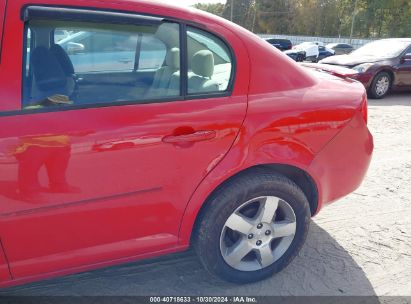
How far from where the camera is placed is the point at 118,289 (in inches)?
90.0

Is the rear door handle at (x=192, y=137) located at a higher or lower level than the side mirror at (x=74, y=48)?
lower

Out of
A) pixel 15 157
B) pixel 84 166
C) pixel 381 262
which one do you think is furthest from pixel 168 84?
pixel 381 262

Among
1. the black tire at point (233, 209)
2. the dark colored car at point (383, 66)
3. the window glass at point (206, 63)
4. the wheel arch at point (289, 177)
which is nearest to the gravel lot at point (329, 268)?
the black tire at point (233, 209)

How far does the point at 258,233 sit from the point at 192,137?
80 cm

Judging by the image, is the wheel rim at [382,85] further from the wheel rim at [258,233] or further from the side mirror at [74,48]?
the side mirror at [74,48]

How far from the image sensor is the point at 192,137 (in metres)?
1.91

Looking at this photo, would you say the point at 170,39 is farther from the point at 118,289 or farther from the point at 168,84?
the point at 118,289

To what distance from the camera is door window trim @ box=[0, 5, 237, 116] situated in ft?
5.43

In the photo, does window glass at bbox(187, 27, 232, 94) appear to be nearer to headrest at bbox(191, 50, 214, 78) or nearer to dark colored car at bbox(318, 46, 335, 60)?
headrest at bbox(191, 50, 214, 78)

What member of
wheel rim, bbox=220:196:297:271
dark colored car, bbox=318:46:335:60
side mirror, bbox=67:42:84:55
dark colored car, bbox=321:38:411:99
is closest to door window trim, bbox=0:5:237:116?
side mirror, bbox=67:42:84:55

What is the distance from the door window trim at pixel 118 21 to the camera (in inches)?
65.2

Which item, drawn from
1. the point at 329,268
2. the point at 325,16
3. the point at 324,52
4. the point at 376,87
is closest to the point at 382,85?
the point at 376,87

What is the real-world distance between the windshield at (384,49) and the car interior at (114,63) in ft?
27.2

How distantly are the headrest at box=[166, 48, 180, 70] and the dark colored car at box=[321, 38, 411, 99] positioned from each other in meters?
7.28
